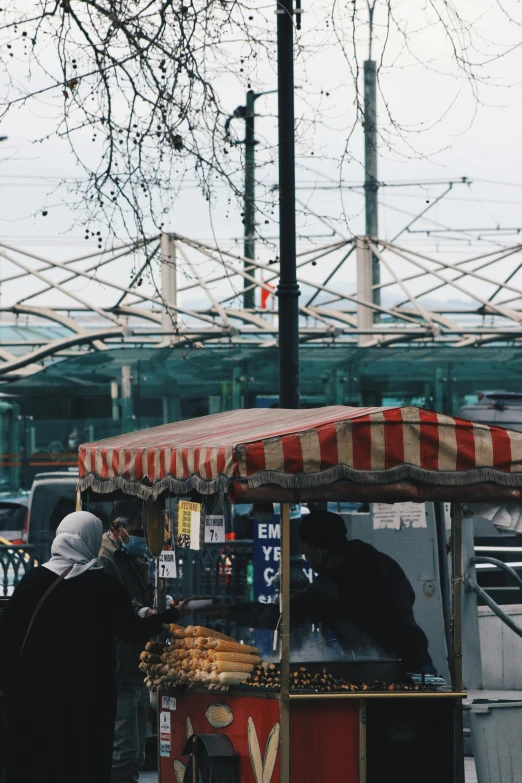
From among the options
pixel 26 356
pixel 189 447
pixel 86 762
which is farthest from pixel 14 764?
pixel 26 356

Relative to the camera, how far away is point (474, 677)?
844cm

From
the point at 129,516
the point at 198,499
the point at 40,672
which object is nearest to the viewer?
the point at 40,672

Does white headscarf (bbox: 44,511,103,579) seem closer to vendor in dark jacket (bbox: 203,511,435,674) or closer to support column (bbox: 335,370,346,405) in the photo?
vendor in dark jacket (bbox: 203,511,435,674)

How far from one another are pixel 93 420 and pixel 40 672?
17.3m

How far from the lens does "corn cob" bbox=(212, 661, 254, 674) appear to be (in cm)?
582

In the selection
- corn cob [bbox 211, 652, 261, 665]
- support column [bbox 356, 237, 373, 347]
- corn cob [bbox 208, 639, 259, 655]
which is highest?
support column [bbox 356, 237, 373, 347]

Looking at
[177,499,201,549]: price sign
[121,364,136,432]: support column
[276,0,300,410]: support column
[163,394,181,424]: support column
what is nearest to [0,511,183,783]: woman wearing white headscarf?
[177,499,201,549]: price sign

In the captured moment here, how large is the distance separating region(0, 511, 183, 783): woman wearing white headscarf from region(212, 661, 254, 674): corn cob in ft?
1.63

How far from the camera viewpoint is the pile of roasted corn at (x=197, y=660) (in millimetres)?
5844

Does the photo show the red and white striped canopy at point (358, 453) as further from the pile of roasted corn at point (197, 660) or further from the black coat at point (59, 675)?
the pile of roasted corn at point (197, 660)

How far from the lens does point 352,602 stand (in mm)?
6145

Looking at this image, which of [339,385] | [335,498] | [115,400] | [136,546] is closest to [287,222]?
[136,546]

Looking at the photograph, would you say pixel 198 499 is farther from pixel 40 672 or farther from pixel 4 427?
pixel 4 427

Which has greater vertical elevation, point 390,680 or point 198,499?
point 198,499
